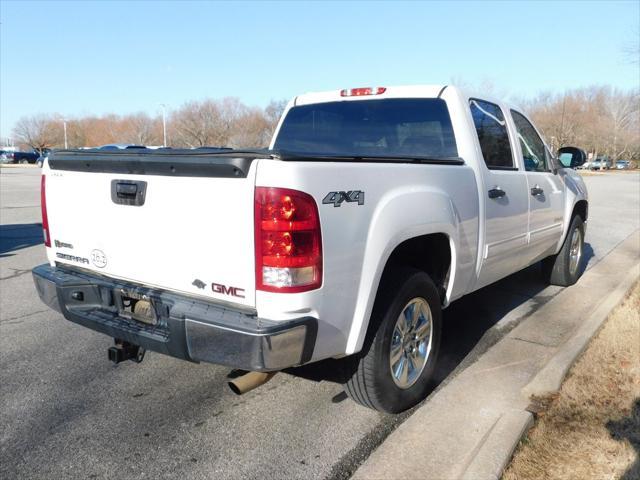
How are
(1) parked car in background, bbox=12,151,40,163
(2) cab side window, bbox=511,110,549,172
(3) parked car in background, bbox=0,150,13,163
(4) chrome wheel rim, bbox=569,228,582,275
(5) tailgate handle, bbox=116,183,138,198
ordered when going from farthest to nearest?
(1) parked car in background, bbox=12,151,40,163 → (3) parked car in background, bbox=0,150,13,163 → (4) chrome wheel rim, bbox=569,228,582,275 → (2) cab side window, bbox=511,110,549,172 → (5) tailgate handle, bbox=116,183,138,198

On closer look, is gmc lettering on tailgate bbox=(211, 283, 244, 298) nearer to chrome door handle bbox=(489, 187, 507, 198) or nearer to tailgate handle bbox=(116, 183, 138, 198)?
tailgate handle bbox=(116, 183, 138, 198)

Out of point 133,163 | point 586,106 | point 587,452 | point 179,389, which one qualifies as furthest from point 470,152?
point 586,106

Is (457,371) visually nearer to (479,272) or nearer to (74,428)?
(479,272)

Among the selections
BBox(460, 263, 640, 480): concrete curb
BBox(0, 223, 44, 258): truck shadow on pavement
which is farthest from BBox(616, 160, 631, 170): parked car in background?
BBox(460, 263, 640, 480): concrete curb

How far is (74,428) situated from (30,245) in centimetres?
641

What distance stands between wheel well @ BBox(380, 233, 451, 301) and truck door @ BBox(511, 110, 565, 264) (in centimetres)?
147

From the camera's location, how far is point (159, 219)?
8.92ft

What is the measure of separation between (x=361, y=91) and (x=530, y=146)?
1726mm

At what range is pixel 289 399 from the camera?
11.4 ft

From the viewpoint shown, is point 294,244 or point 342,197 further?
point 342,197

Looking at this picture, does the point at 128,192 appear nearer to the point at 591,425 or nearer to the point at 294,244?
the point at 294,244

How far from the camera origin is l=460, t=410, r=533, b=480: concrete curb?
2555 mm

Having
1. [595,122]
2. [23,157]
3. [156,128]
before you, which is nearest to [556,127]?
[595,122]

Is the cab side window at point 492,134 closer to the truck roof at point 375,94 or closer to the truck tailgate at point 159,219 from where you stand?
the truck roof at point 375,94
